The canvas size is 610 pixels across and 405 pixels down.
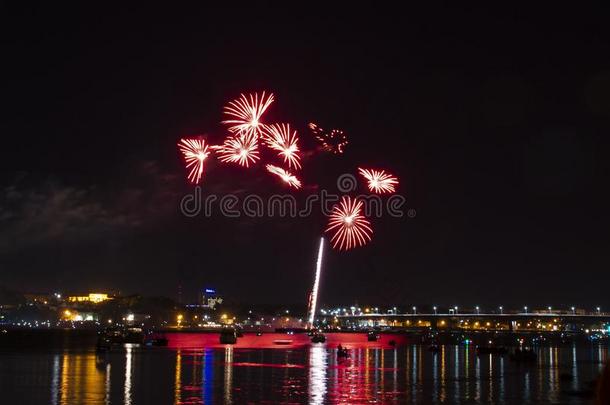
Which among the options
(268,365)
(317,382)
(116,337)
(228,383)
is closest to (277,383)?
(317,382)

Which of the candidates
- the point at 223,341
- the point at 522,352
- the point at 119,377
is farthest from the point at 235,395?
the point at 223,341

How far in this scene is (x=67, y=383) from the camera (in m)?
45.4

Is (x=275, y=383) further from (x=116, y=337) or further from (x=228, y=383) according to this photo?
(x=116, y=337)

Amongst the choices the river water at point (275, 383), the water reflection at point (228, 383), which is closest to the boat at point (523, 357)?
the river water at point (275, 383)

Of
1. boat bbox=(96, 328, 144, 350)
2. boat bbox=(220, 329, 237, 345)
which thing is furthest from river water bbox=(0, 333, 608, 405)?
boat bbox=(220, 329, 237, 345)

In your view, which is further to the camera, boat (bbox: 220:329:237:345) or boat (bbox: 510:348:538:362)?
boat (bbox: 220:329:237:345)

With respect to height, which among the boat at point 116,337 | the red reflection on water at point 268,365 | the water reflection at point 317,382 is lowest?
the red reflection on water at point 268,365

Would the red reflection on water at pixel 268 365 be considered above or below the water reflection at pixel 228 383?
below

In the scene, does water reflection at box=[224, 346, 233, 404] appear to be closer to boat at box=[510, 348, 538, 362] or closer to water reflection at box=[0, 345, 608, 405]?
water reflection at box=[0, 345, 608, 405]

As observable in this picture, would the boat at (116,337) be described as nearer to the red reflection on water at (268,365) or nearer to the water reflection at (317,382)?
the red reflection on water at (268,365)

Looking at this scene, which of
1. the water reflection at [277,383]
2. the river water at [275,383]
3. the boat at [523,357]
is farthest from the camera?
the boat at [523,357]

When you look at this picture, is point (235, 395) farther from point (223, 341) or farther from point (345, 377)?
point (223, 341)

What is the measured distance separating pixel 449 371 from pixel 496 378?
287 inches

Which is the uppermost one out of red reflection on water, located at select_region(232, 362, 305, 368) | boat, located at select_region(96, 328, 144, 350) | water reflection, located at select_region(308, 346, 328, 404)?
boat, located at select_region(96, 328, 144, 350)
